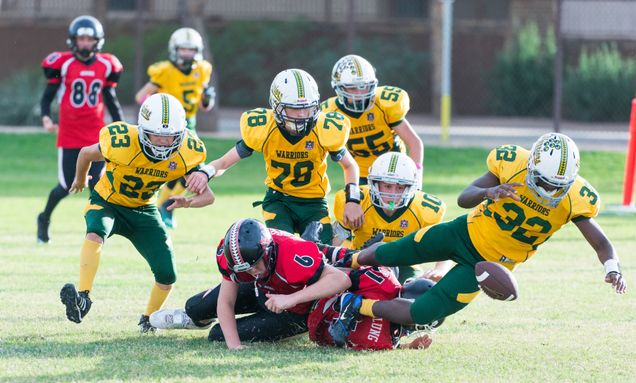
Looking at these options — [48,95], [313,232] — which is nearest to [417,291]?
[313,232]

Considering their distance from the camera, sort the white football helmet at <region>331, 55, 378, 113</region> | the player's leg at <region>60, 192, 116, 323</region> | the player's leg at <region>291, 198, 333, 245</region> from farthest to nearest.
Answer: the white football helmet at <region>331, 55, 378, 113</region>
the player's leg at <region>291, 198, 333, 245</region>
the player's leg at <region>60, 192, 116, 323</region>

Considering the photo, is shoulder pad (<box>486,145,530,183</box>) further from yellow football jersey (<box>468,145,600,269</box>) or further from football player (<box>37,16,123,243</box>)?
football player (<box>37,16,123,243</box>)

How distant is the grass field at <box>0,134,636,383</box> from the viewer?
5.98 m

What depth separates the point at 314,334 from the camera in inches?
263

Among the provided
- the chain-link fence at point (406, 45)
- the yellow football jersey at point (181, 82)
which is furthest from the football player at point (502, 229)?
the chain-link fence at point (406, 45)

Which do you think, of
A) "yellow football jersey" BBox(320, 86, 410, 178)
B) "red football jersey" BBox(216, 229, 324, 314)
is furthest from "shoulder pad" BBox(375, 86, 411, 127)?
"red football jersey" BBox(216, 229, 324, 314)

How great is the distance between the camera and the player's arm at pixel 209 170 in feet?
23.0

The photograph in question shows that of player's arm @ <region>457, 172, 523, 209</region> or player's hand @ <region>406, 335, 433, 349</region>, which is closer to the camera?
player's arm @ <region>457, 172, 523, 209</region>

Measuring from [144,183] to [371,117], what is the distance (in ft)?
8.08

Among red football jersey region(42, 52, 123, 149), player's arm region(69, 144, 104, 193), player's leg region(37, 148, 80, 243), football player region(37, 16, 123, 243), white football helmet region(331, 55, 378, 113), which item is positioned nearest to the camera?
player's arm region(69, 144, 104, 193)

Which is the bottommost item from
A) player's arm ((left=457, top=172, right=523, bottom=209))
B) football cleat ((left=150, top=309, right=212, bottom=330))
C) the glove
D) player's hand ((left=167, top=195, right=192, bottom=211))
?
football cleat ((left=150, top=309, right=212, bottom=330))

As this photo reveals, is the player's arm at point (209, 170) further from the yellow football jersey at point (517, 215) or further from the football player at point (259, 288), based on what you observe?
the yellow football jersey at point (517, 215)

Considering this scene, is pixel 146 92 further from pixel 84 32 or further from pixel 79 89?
pixel 84 32

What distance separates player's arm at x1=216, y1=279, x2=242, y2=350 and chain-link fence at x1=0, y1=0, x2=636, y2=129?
14.9 meters
